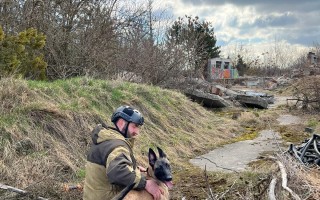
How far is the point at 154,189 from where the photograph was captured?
3.69 m

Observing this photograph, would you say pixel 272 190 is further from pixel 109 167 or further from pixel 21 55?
pixel 21 55

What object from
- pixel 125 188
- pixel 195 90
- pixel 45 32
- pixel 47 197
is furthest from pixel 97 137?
pixel 195 90

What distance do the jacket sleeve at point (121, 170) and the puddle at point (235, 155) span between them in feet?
16.6

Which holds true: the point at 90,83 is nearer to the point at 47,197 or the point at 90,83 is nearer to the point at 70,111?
the point at 70,111

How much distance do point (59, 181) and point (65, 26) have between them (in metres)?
9.36

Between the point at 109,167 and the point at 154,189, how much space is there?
506 mm

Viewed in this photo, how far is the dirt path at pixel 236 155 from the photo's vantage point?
9352 mm

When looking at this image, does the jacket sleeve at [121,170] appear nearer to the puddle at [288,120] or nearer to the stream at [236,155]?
the stream at [236,155]

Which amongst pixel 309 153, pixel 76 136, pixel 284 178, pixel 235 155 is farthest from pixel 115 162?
pixel 235 155

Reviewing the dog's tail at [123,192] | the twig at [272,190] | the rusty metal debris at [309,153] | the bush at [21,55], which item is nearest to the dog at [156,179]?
the dog's tail at [123,192]

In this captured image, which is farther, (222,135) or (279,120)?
(279,120)

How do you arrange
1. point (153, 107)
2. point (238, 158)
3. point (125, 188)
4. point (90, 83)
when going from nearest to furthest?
point (125, 188) → point (238, 158) → point (90, 83) → point (153, 107)

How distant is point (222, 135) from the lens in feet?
43.4

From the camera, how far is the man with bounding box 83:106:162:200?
3.48 m
